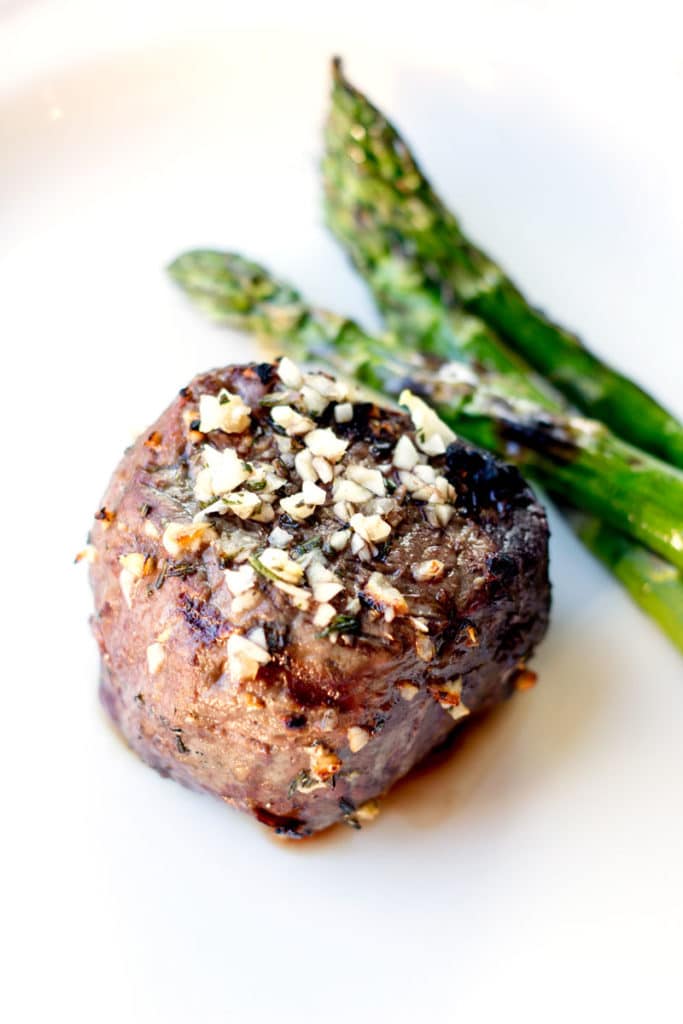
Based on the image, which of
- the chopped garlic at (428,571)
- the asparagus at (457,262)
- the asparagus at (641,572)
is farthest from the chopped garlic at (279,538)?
the asparagus at (457,262)

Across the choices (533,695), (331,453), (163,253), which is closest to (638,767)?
(533,695)

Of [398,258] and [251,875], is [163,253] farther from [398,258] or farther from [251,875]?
[251,875]

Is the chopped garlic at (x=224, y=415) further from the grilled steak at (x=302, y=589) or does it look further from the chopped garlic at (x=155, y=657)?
the chopped garlic at (x=155, y=657)

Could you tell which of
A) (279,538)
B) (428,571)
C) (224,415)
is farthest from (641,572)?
(224,415)

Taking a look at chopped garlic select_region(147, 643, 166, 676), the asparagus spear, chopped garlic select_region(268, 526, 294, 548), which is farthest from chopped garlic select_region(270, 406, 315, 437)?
the asparagus spear

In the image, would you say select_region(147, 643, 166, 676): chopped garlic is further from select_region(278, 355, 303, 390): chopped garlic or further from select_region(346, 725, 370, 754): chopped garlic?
select_region(278, 355, 303, 390): chopped garlic
